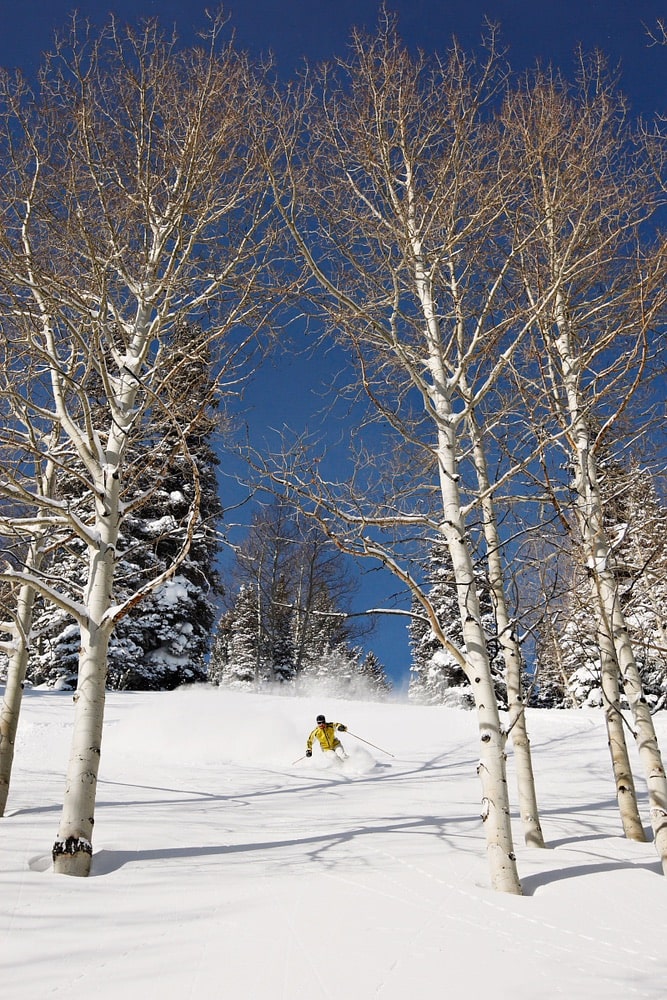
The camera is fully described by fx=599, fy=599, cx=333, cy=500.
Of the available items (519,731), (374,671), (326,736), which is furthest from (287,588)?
(374,671)

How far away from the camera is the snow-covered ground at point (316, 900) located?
2.55 metres

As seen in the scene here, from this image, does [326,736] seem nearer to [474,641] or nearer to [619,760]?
[619,760]

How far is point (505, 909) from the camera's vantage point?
11.8 ft

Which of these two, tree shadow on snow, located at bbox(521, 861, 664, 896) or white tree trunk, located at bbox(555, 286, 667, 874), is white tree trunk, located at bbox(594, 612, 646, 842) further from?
tree shadow on snow, located at bbox(521, 861, 664, 896)

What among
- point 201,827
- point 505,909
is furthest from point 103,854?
point 505,909

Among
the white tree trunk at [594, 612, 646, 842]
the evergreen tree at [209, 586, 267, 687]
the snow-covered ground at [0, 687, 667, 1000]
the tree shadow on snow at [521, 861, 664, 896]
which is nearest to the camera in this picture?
the snow-covered ground at [0, 687, 667, 1000]

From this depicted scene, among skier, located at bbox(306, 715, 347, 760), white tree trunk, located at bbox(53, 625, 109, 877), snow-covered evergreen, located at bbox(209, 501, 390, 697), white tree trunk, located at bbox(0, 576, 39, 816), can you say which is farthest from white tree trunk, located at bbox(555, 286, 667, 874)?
snow-covered evergreen, located at bbox(209, 501, 390, 697)

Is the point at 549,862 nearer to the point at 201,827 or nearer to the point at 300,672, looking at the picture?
the point at 201,827

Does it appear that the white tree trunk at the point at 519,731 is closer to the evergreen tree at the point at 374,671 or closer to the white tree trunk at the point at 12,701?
the white tree trunk at the point at 12,701

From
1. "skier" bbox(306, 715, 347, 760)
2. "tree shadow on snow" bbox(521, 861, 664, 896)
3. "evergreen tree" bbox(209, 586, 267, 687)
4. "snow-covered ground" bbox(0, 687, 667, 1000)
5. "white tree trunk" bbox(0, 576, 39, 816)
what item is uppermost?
"evergreen tree" bbox(209, 586, 267, 687)

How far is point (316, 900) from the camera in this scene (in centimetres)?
358

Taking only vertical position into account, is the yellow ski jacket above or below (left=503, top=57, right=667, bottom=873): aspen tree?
below

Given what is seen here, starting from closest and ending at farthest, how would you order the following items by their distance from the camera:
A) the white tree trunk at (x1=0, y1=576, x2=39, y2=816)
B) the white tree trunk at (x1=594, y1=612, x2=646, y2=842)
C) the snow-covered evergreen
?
1. the white tree trunk at (x1=594, y1=612, x2=646, y2=842)
2. the white tree trunk at (x1=0, y1=576, x2=39, y2=816)
3. the snow-covered evergreen

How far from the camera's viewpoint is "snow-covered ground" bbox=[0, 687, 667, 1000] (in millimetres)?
2555
